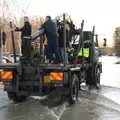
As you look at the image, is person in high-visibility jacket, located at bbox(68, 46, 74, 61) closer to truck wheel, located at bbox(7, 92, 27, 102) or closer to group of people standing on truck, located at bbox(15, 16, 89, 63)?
group of people standing on truck, located at bbox(15, 16, 89, 63)

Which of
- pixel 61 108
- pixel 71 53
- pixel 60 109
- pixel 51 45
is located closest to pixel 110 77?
pixel 71 53

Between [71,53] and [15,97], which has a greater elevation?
[71,53]

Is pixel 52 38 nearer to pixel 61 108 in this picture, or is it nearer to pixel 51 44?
pixel 51 44

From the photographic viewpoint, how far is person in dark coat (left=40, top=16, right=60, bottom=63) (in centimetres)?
1345

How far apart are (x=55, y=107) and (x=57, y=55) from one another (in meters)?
1.99

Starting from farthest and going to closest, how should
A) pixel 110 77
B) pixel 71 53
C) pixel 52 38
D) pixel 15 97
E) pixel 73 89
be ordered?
pixel 110 77 → pixel 71 53 → pixel 15 97 → pixel 52 38 → pixel 73 89

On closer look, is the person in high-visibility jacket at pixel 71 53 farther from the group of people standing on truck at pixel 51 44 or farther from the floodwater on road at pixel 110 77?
the floodwater on road at pixel 110 77

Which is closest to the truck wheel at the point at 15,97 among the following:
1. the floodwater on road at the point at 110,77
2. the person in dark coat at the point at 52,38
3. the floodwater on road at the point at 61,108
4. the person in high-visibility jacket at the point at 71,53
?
the floodwater on road at the point at 61,108

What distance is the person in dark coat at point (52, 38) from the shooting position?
13.4 metres

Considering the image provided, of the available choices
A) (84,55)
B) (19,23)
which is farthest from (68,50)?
(19,23)

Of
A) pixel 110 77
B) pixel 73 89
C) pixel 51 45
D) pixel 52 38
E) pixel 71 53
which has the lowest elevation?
pixel 110 77

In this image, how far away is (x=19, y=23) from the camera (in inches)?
1608

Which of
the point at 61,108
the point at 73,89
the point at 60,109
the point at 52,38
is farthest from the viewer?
the point at 52,38

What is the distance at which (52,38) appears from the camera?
13555 mm
